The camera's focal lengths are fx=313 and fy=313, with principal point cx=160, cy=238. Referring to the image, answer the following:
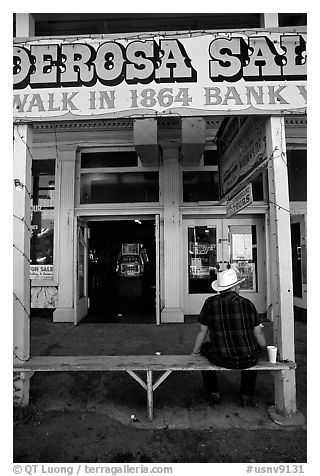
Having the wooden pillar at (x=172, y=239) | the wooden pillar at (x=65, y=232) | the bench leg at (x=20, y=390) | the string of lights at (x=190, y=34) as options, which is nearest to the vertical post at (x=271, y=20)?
the string of lights at (x=190, y=34)

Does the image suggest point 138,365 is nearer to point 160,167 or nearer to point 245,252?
point 245,252

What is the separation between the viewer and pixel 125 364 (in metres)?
3.47

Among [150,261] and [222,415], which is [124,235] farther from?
[222,415]

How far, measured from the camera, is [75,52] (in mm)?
3691

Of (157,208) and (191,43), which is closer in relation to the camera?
(191,43)

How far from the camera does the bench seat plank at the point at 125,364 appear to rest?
3.33 meters

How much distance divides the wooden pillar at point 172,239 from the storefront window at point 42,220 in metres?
2.79

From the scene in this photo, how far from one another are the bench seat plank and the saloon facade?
7.2 inches

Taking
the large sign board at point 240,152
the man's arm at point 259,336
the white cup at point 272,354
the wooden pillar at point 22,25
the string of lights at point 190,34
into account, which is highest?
the wooden pillar at point 22,25

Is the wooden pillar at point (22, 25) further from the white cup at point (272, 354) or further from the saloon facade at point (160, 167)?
the white cup at point (272, 354)

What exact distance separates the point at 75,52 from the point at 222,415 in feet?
14.6

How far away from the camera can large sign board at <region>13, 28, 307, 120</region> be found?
3.57 m

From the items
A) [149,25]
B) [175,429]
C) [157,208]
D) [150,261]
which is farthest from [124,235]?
[175,429]

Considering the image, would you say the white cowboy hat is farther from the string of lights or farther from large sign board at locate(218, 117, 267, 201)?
the string of lights
